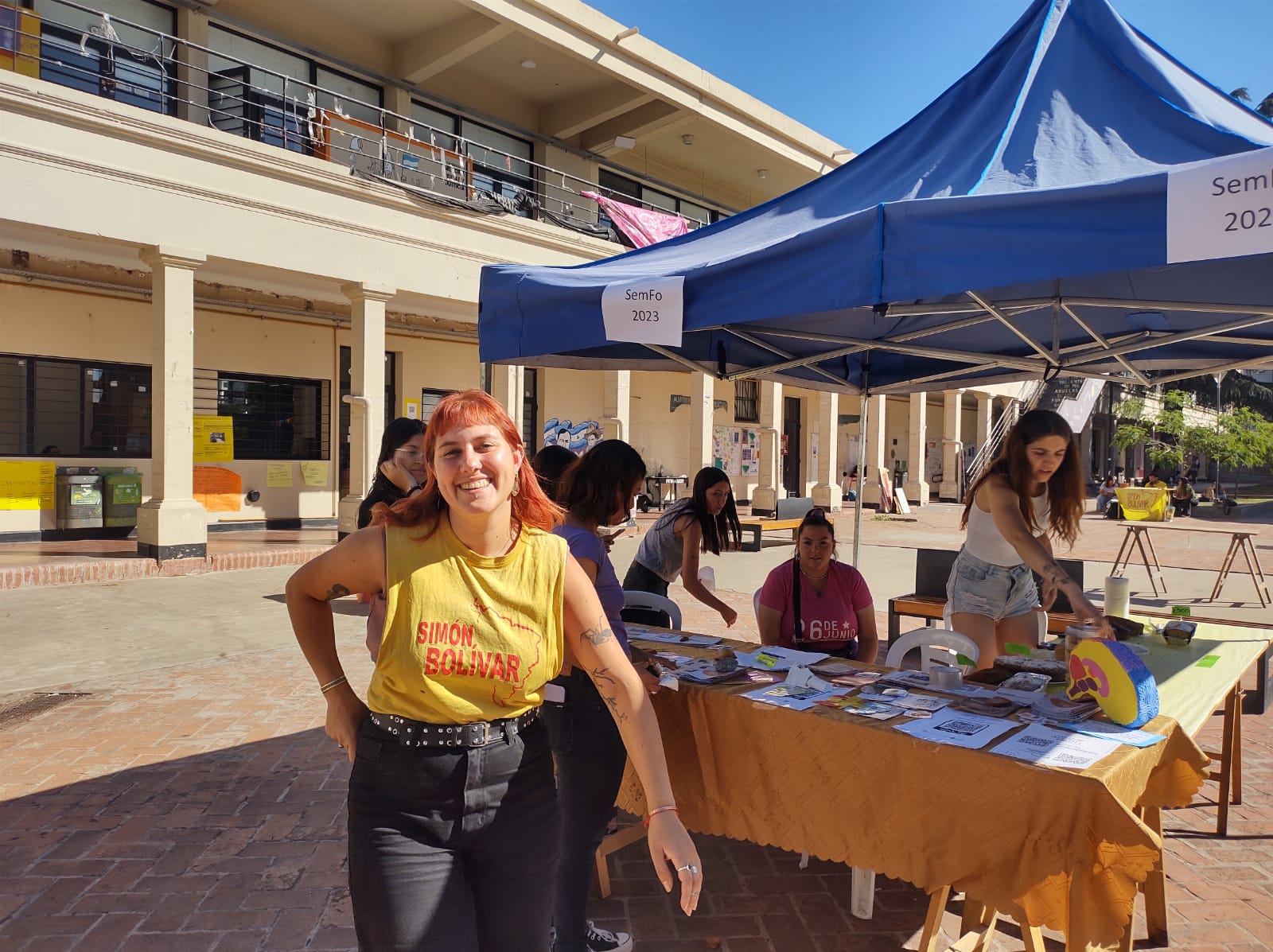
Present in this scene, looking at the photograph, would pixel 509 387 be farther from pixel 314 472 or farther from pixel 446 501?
pixel 446 501

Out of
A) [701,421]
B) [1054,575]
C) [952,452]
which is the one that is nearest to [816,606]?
[1054,575]

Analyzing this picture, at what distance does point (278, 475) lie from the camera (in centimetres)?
1491

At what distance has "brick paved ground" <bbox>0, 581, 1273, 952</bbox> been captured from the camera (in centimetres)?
296

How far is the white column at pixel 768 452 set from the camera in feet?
63.0

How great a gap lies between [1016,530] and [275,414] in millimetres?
13829

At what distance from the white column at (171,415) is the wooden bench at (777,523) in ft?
25.5

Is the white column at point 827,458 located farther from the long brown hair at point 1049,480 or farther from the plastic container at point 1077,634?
the plastic container at point 1077,634

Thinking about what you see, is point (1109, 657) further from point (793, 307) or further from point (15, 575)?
point (15, 575)

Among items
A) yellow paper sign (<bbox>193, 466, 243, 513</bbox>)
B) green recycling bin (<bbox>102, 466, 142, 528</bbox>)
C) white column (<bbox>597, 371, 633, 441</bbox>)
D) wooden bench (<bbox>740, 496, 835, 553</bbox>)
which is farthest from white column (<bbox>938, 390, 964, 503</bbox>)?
green recycling bin (<bbox>102, 466, 142, 528</bbox>)

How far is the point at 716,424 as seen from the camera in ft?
73.8

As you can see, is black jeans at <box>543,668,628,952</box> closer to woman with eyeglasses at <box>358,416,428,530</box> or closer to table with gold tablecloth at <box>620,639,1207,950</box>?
table with gold tablecloth at <box>620,639,1207,950</box>

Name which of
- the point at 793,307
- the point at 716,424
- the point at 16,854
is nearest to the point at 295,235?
the point at 16,854

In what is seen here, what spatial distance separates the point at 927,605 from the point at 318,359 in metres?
12.7

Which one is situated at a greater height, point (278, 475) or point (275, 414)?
point (275, 414)
